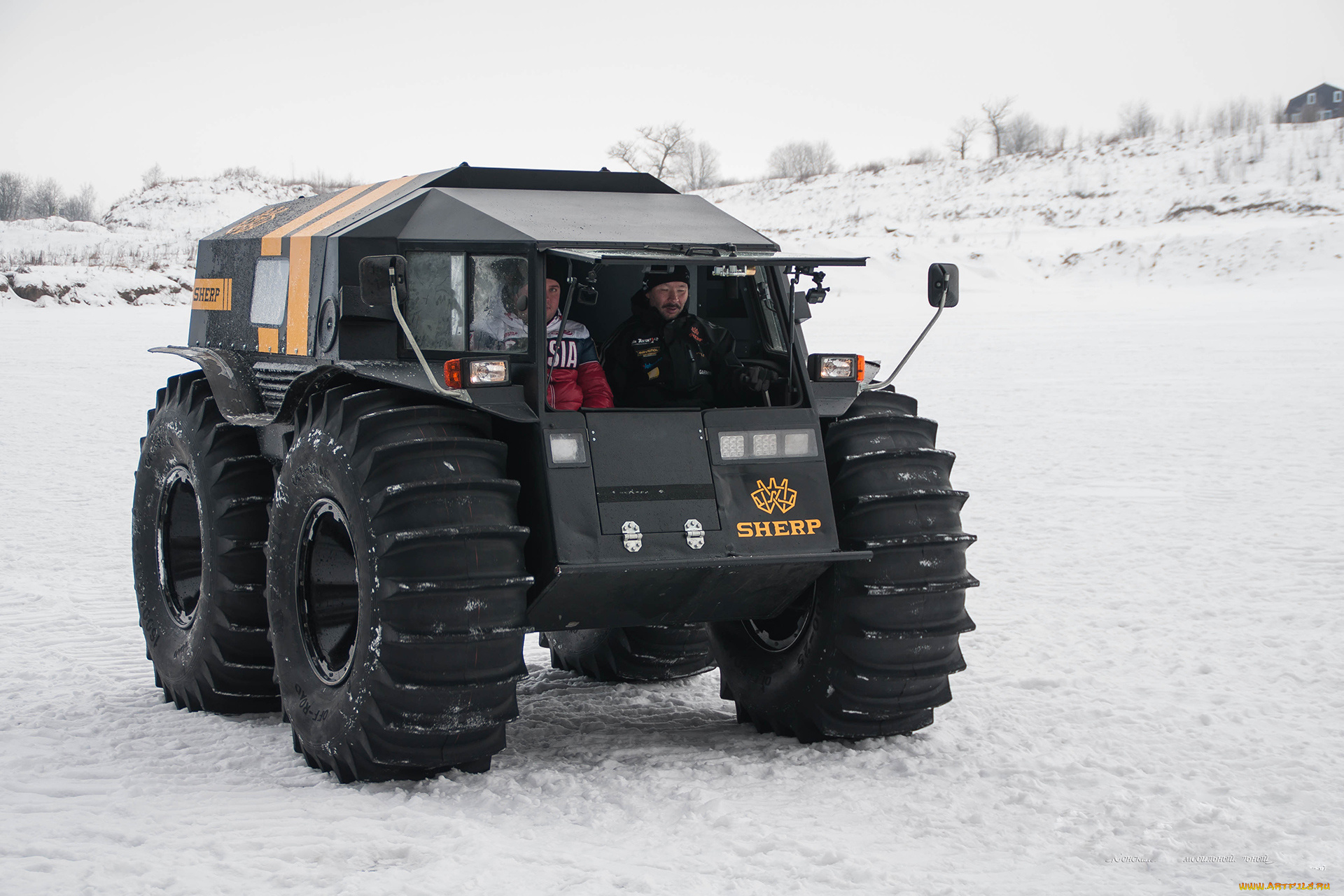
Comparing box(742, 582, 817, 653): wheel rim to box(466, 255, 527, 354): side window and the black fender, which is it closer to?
the black fender

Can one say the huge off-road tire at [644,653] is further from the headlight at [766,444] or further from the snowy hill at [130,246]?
the snowy hill at [130,246]

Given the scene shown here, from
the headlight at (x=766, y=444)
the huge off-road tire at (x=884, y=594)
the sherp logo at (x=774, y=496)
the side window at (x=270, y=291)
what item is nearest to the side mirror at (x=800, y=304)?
the huge off-road tire at (x=884, y=594)

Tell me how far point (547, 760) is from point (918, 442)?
6.44ft

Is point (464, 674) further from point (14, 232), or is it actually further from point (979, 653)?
point (14, 232)

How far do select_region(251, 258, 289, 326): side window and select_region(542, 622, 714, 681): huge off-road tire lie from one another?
83.5 inches

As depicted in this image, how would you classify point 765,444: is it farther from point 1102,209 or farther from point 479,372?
point 1102,209

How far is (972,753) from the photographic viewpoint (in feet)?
18.0

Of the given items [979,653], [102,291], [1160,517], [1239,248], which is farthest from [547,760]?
[1239,248]

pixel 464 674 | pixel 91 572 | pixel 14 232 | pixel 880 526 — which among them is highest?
pixel 14 232

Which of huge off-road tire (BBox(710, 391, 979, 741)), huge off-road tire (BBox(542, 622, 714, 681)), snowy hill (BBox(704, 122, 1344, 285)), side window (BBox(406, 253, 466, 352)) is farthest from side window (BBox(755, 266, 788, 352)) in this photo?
snowy hill (BBox(704, 122, 1344, 285))

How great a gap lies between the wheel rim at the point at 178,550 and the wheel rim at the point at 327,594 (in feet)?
5.44

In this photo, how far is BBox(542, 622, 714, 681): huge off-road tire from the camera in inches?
280

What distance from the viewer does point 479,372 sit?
4980 mm

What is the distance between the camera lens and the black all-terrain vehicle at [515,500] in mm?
4859
